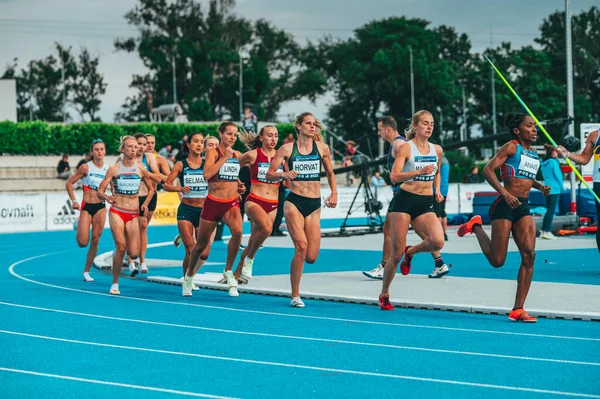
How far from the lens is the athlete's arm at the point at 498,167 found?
30.8 ft

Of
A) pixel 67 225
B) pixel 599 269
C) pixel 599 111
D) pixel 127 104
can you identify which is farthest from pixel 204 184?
pixel 599 111

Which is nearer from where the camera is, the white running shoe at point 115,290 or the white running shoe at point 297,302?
the white running shoe at point 297,302

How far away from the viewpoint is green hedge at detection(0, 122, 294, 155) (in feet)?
153

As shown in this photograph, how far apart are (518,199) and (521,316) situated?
1.11 metres

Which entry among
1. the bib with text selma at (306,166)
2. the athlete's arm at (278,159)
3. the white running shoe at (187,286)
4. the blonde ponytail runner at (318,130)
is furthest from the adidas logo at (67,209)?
the bib with text selma at (306,166)

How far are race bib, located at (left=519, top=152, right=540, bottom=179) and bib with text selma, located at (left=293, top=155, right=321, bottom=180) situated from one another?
2.49 m

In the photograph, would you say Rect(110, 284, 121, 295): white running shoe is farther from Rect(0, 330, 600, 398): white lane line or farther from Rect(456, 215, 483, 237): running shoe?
Rect(456, 215, 483, 237): running shoe

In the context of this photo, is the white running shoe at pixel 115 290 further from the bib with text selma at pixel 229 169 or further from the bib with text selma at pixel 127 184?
the bib with text selma at pixel 229 169

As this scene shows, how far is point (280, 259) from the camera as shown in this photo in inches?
726

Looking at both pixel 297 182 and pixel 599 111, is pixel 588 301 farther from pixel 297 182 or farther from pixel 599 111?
pixel 599 111

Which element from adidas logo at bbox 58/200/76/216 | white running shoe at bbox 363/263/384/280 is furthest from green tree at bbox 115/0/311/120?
white running shoe at bbox 363/263/384/280

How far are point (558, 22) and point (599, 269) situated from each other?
10284 cm

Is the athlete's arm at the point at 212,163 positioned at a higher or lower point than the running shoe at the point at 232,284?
higher

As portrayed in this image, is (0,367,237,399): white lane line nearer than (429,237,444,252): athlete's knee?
Yes
